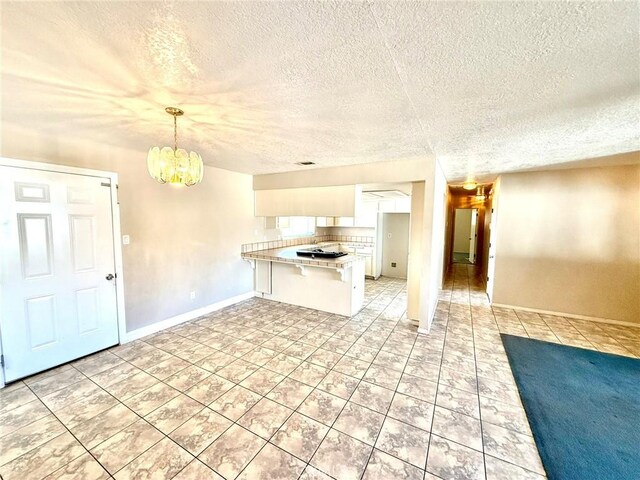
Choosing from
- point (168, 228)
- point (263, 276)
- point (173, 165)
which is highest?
point (173, 165)

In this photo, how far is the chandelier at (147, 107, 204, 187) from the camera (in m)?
2.05

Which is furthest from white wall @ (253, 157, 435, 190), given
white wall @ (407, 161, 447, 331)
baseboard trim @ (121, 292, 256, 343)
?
baseboard trim @ (121, 292, 256, 343)

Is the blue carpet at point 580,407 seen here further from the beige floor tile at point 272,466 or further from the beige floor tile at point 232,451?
the beige floor tile at point 232,451

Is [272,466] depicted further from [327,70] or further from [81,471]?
[327,70]

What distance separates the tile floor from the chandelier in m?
1.89

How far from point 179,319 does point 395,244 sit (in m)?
5.18

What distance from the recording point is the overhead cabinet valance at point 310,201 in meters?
3.92

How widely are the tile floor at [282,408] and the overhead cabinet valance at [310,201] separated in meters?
1.83

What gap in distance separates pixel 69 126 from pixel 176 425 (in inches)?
110

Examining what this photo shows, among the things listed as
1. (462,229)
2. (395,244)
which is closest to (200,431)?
(395,244)

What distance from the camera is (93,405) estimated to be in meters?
2.08

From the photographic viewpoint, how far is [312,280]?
4.35m

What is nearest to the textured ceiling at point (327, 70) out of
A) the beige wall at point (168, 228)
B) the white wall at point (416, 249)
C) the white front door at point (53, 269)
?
the beige wall at point (168, 228)

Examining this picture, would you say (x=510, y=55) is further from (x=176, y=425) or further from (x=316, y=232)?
(x=316, y=232)
